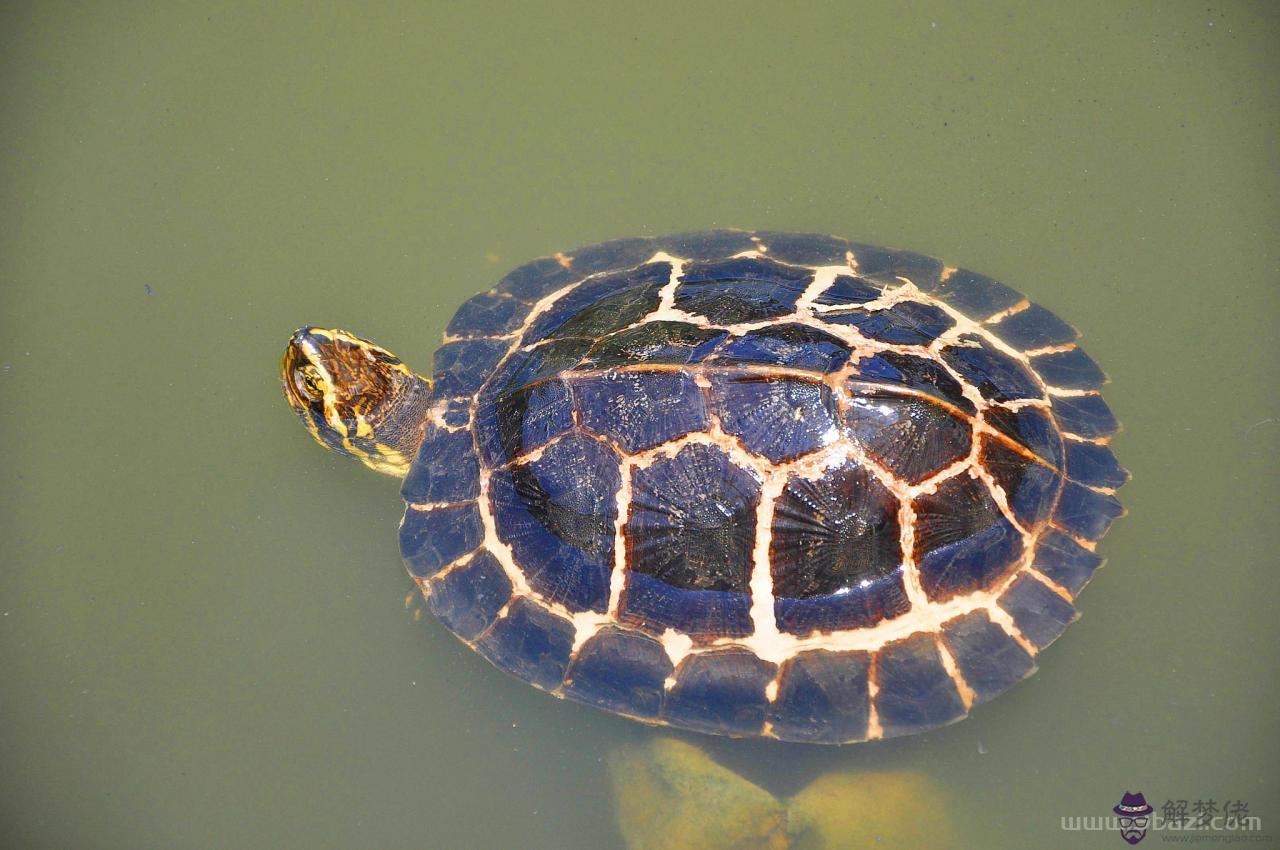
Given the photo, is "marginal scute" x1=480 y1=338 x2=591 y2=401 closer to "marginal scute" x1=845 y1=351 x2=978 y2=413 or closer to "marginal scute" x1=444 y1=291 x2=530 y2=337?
"marginal scute" x1=444 y1=291 x2=530 y2=337

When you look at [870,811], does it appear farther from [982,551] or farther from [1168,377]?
[1168,377]

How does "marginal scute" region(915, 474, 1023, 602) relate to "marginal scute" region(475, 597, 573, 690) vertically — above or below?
above

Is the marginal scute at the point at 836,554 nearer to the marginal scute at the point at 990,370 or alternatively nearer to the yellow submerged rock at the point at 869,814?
the marginal scute at the point at 990,370

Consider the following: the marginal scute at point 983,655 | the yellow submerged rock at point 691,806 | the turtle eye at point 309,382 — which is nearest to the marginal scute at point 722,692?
the yellow submerged rock at point 691,806

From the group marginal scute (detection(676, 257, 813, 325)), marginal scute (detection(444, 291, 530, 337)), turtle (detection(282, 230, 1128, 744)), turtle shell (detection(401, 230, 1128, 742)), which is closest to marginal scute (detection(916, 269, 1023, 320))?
turtle (detection(282, 230, 1128, 744))

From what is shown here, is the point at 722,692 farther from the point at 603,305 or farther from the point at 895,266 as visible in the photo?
the point at 895,266

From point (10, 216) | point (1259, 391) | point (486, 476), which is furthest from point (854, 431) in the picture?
point (10, 216)
